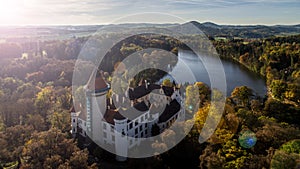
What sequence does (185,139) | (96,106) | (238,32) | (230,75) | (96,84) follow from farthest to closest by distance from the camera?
(238,32) → (230,75) → (96,84) → (96,106) → (185,139)

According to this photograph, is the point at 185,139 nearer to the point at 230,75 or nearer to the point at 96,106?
the point at 96,106

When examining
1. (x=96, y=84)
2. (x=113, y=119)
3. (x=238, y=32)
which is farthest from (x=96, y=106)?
(x=238, y=32)

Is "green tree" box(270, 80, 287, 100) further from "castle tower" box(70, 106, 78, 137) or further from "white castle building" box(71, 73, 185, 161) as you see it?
"castle tower" box(70, 106, 78, 137)

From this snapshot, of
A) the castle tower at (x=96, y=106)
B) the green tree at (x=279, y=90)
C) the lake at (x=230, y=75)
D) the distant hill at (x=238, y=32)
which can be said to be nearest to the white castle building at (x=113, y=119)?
the castle tower at (x=96, y=106)

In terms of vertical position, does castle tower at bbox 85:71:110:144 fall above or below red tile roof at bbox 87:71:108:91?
below

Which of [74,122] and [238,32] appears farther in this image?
[238,32]

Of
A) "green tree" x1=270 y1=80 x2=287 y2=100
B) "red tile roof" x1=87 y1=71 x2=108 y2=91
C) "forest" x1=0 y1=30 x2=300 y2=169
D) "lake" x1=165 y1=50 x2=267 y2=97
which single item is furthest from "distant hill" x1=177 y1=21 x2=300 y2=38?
"red tile roof" x1=87 y1=71 x2=108 y2=91

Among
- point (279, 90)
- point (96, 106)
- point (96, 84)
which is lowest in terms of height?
point (279, 90)

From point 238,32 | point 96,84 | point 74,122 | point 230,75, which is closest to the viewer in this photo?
point 96,84
